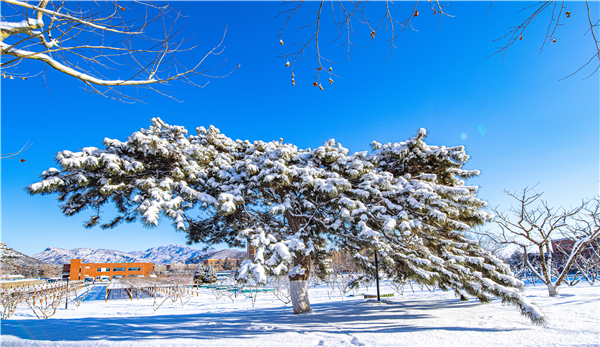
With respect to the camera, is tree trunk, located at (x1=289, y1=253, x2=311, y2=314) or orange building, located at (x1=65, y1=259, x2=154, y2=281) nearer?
tree trunk, located at (x1=289, y1=253, x2=311, y2=314)

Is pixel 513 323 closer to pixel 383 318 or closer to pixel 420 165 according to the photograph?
pixel 383 318

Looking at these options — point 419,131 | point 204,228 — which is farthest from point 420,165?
point 204,228

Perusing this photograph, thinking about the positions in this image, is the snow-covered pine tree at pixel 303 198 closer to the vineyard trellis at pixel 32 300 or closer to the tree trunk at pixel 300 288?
the tree trunk at pixel 300 288

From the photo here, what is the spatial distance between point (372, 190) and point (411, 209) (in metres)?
1.20

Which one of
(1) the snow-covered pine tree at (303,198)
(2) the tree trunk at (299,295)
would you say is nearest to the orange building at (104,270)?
(1) the snow-covered pine tree at (303,198)

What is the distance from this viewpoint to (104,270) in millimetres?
80500

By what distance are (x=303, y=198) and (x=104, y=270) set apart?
94570 millimetres

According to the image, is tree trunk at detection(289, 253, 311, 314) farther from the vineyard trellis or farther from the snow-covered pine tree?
the vineyard trellis

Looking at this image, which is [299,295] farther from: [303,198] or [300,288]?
[303,198]

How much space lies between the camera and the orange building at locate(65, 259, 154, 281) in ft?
227

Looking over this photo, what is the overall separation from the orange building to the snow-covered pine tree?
78490mm

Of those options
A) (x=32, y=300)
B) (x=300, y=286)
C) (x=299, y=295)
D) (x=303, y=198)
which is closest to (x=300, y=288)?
(x=300, y=286)

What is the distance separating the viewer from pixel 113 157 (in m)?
7.18

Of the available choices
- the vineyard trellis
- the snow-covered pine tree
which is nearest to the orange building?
the vineyard trellis
